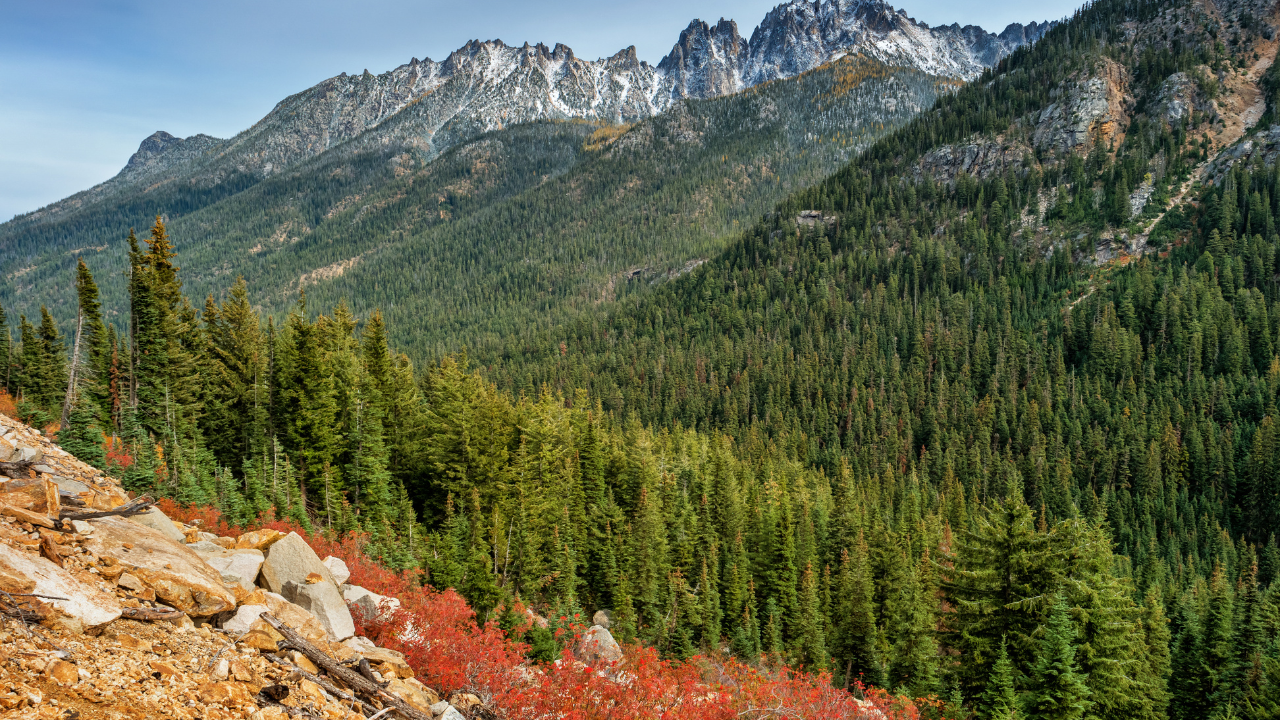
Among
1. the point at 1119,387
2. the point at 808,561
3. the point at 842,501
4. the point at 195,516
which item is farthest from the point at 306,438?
the point at 1119,387

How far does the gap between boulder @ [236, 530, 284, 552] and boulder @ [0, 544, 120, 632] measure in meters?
6.16

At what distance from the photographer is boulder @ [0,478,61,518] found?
1248cm

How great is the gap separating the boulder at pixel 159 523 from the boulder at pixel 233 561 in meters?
0.52

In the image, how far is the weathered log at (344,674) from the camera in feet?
41.8

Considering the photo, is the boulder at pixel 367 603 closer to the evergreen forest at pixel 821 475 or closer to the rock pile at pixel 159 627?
the rock pile at pixel 159 627

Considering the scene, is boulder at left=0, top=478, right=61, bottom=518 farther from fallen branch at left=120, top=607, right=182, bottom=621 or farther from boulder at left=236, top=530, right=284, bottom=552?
boulder at left=236, top=530, right=284, bottom=552

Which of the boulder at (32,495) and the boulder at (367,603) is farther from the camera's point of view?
the boulder at (367,603)

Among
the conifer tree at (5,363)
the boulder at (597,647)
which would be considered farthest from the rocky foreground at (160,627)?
the conifer tree at (5,363)

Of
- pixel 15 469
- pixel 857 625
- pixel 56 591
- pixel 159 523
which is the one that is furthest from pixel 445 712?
pixel 857 625

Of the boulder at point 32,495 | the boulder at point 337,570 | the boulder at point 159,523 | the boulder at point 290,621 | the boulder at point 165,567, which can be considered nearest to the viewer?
the boulder at point 165,567

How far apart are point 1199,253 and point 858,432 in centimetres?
11221

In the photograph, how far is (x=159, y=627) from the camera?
37.6 feet

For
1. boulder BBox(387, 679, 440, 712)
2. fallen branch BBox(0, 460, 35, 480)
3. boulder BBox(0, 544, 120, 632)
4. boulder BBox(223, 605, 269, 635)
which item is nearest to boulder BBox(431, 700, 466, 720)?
boulder BBox(387, 679, 440, 712)

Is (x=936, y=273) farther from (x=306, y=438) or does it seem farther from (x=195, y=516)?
(x=195, y=516)
